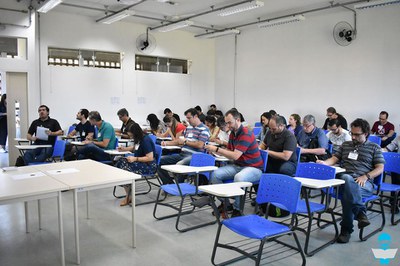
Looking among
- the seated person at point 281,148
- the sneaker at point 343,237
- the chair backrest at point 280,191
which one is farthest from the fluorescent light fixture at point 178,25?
the sneaker at point 343,237

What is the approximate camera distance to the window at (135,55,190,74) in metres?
10.1

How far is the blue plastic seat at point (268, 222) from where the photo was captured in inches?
98.0

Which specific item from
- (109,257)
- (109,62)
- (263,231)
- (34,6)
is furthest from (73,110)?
(263,231)

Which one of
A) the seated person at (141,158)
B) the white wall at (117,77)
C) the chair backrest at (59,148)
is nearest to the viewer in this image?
the seated person at (141,158)

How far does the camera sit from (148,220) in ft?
13.1

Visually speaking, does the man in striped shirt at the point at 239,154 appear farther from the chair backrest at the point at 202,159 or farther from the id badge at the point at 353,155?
the id badge at the point at 353,155

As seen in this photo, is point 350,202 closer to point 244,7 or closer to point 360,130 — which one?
point 360,130

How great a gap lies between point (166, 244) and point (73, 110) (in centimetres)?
655

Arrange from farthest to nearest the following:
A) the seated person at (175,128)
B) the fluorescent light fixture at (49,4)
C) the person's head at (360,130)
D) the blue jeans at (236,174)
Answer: the fluorescent light fixture at (49,4), the seated person at (175,128), the blue jeans at (236,174), the person's head at (360,130)

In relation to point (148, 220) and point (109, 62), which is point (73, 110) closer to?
point (109, 62)

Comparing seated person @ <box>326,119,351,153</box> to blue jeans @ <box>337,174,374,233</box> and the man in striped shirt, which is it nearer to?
the man in striped shirt

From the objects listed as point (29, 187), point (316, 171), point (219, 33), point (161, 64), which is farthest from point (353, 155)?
point (161, 64)

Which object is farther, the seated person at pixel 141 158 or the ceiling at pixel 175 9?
the ceiling at pixel 175 9

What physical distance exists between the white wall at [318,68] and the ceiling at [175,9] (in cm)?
63
